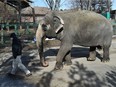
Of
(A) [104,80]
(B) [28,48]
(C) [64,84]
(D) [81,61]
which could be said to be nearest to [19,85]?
(C) [64,84]

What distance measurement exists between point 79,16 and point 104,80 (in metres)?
3.19

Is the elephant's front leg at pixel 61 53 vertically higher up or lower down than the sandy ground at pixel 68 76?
higher up

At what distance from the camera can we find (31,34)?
73.3 feet

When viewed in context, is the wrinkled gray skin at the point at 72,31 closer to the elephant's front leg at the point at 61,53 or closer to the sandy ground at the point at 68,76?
the elephant's front leg at the point at 61,53

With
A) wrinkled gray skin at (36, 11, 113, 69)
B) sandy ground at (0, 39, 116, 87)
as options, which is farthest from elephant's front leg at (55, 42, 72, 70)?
sandy ground at (0, 39, 116, 87)

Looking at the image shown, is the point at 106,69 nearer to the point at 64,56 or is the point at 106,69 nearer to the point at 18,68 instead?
the point at 64,56

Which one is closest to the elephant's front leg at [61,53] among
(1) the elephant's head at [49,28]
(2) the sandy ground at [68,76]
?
(2) the sandy ground at [68,76]

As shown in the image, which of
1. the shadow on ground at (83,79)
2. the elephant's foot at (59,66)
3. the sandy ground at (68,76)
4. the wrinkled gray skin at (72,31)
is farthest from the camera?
the wrinkled gray skin at (72,31)

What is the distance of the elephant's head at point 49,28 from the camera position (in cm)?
1002

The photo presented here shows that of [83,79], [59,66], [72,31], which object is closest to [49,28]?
[72,31]

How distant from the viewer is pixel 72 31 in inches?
406

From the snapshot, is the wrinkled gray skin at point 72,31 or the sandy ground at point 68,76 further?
the wrinkled gray skin at point 72,31

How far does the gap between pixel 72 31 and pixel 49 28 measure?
0.86 meters

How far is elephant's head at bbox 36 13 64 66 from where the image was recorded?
1002cm
